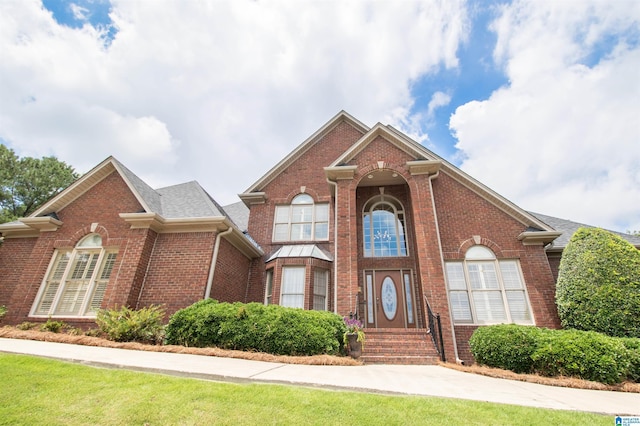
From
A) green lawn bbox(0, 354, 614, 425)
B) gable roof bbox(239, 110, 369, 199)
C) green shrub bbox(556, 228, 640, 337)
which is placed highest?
gable roof bbox(239, 110, 369, 199)

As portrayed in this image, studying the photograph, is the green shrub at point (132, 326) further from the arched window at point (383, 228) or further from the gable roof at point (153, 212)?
the arched window at point (383, 228)

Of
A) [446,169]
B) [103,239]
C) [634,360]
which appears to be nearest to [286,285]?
[103,239]

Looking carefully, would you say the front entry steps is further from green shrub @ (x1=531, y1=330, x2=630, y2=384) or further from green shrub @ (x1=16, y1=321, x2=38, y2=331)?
green shrub @ (x1=16, y1=321, x2=38, y2=331)

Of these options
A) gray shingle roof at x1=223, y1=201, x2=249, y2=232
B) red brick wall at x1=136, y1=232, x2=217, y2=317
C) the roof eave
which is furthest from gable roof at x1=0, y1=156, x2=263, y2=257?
the roof eave

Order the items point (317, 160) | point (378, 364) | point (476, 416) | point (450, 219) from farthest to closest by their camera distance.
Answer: point (317, 160), point (450, 219), point (378, 364), point (476, 416)

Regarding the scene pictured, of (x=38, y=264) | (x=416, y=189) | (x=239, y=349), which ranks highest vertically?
(x=416, y=189)

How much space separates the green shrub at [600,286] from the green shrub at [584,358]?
6.29 feet

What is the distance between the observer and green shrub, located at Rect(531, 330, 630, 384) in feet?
20.3

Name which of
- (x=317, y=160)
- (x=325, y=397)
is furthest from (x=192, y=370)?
(x=317, y=160)

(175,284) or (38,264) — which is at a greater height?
(38,264)

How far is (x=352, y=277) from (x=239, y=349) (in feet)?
13.7

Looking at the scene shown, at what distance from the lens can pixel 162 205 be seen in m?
11.9

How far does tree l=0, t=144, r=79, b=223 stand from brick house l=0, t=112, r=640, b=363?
13613 millimetres

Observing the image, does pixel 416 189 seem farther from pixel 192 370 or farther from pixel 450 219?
pixel 192 370
